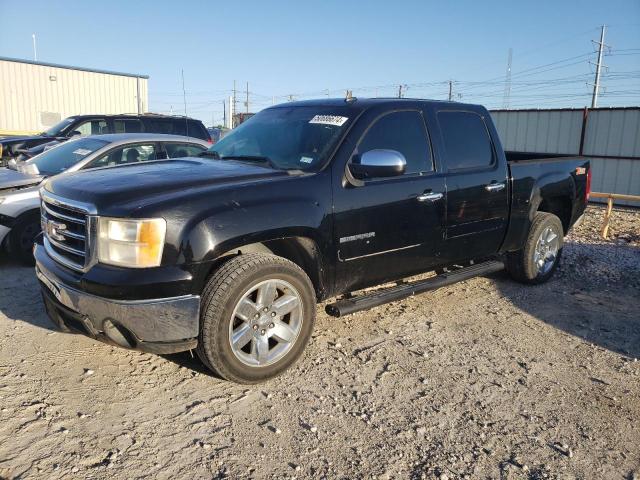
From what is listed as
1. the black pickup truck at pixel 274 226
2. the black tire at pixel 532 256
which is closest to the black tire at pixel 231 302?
the black pickup truck at pixel 274 226

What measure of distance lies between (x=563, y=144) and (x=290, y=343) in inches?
653

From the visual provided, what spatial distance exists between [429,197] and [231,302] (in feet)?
6.41

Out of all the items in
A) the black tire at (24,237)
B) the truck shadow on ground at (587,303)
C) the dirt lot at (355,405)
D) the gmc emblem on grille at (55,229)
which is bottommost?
the truck shadow on ground at (587,303)

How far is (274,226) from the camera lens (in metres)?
3.43

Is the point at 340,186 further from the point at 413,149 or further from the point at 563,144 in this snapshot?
the point at 563,144

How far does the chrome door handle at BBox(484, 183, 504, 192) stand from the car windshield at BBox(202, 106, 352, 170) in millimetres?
1547

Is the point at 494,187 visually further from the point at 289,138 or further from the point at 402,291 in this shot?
the point at 289,138

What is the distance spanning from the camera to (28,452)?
2.68 metres

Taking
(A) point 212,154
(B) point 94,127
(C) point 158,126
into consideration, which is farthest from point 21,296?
(B) point 94,127

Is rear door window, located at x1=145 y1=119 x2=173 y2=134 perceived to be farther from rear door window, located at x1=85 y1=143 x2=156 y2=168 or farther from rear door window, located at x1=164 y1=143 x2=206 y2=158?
rear door window, located at x1=85 y1=143 x2=156 y2=168

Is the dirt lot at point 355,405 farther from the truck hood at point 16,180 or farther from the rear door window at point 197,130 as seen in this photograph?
the rear door window at point 197,130

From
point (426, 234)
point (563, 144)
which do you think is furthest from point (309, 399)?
point (563, 144)

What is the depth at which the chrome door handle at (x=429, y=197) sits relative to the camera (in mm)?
4273

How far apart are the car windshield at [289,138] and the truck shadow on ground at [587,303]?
263 centimetres
